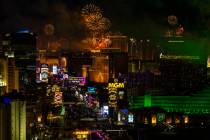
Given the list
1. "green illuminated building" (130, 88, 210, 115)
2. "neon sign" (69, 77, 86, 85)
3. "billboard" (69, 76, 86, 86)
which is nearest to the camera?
"green illuminated building" (130, 88, 210, 115)

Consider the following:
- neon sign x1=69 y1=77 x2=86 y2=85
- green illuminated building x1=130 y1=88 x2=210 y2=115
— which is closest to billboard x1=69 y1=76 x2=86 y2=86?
neon sign x1=69 y1=77 x2=86 y2=85

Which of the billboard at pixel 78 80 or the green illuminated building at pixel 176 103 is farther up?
the billboard at pixel 78 80

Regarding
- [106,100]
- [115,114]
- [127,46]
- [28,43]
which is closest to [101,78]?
[127,46]

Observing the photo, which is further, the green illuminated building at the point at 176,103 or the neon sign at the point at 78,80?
the neon sign at the point at 78,80

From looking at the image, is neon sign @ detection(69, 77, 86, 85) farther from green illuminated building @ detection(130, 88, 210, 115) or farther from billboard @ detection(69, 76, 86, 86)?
green illuminated building @ detection(130, 88, 210, 115)

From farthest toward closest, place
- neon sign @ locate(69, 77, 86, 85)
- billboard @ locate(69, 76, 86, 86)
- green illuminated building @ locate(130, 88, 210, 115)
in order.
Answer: neon sign @ locate(69, 77, 86, 85)
billboard @ locate(69, 76, 86, 86)
green illuminated building @ locate(130, 88, 210, 115)

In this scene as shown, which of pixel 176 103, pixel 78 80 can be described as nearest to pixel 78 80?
pixel 78 80

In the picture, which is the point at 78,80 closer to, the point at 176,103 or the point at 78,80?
the point at 78,80

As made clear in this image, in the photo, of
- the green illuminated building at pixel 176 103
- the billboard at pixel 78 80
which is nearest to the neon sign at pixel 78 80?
the billboard at pixel 78 80

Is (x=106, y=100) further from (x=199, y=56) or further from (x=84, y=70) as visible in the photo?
(x=84, y=70)

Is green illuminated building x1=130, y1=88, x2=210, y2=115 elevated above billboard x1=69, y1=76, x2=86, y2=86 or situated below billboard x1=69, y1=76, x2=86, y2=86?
below

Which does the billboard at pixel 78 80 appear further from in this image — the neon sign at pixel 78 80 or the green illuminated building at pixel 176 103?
the green illuminated building at pixel 176 103
